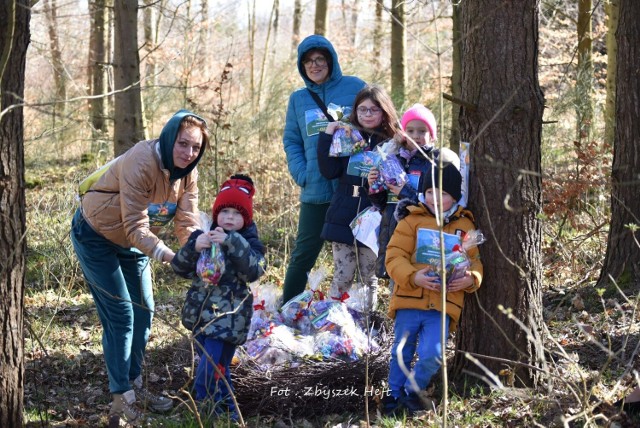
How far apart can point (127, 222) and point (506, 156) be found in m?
2.19

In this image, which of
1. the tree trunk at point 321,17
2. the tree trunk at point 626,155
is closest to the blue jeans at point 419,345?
the tree trunk at point 626,155

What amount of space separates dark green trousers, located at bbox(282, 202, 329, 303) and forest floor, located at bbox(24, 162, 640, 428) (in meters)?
0.78

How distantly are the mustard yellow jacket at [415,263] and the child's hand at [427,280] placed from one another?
42mm

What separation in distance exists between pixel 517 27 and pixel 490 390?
211cm

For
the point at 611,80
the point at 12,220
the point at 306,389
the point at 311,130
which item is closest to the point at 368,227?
the point at 311,130

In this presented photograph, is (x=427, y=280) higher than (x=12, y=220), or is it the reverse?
(x=12, y=220)

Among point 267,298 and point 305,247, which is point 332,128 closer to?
point 305,247

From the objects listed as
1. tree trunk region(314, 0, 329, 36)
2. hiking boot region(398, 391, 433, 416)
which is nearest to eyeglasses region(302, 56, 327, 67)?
hiking boot region(398, 391, 433, 416)

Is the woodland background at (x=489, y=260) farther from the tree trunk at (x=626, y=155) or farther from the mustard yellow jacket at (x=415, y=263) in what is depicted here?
the mustard yellow jacket at (x=415, y=263)

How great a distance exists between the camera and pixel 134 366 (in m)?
4.95

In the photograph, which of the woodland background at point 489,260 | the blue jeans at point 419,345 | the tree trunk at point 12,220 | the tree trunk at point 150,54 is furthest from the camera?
the tree trunk at point 150,54

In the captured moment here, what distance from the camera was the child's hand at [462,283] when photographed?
4.29m

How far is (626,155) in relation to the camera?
6.12 meters

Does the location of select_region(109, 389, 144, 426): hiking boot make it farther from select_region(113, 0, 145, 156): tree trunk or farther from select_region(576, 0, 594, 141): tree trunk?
select_region(576, 0, 594, 141): tree trunk
